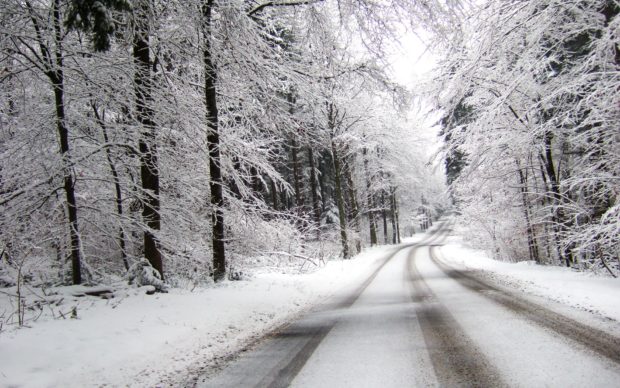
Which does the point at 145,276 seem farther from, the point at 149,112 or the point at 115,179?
the point at 149,112

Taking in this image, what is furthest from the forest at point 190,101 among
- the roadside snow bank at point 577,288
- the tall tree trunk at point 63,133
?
the roadside snow bank at point 577,288

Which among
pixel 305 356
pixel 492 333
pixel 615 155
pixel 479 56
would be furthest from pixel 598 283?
pixel 305 356

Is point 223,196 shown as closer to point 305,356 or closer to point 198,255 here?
point 198,255

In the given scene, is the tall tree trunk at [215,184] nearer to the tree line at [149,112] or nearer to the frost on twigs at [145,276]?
the tree line at [149,112]

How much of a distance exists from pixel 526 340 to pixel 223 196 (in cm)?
809

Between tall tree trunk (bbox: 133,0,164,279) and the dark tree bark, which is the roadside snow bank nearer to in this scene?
tall tree trunk (bbox: 133,0,164,279)

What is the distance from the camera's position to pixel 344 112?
2314 cm

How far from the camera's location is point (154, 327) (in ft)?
19.6

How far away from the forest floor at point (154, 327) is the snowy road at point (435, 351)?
0.63 m

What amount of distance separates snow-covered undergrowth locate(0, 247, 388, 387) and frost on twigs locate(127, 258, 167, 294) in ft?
0.77

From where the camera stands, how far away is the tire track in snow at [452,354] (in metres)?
3.71

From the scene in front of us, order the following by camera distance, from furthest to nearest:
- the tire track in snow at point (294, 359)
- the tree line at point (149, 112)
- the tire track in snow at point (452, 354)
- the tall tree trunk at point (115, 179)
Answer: the tall tree trunk at point (115, 179) < the tree line at point (149, 112) < the tire track in snow at point (294, 359) < the tire track in snow at point (452, 354)

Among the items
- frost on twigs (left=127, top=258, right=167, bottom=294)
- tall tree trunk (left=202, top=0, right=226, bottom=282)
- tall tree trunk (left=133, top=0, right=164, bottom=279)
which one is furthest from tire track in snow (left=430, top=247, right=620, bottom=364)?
tall tree trunk (left=133, top=0, right=164, bottom=279)

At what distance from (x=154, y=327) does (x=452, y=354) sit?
4.38m
